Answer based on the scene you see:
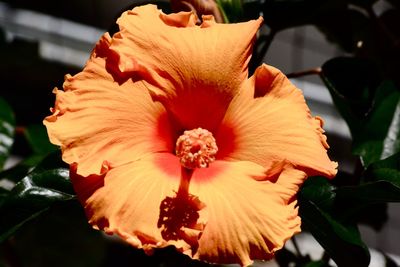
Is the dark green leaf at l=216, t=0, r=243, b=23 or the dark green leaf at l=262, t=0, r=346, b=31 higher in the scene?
the dark green leaf at l=216, t=0, r=243, b=23

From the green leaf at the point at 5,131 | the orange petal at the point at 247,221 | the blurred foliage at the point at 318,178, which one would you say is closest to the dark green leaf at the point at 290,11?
the blurred foliage at the point at 318,178

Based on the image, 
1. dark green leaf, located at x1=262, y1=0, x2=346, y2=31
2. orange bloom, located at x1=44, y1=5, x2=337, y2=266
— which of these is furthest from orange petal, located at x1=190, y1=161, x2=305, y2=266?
dark green leaf, located at x1=262, y1=0, x2=346, y2=31

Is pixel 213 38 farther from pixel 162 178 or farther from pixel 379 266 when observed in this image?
pixel 379 266

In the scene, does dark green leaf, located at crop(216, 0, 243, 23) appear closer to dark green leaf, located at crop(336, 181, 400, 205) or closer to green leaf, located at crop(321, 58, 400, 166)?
green leaf, located at crop(321, 58, 400, 166)

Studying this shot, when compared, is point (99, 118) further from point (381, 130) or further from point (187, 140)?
point (381, 130)

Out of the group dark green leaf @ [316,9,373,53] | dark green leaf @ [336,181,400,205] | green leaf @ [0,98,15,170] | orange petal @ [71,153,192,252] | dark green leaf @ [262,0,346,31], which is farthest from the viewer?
dark green leaf @ [316,9,373,53]

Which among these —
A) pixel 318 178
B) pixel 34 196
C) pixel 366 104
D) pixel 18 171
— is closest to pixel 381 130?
pixel 366 104

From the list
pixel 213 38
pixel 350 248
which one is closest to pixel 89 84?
pixel 213 38
